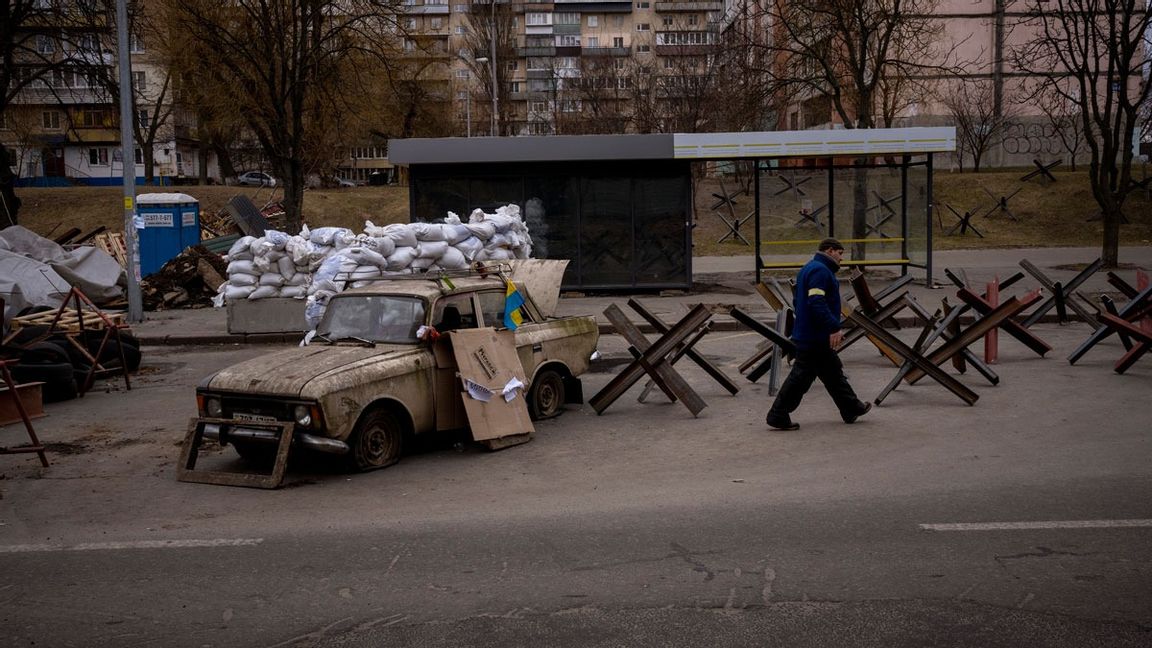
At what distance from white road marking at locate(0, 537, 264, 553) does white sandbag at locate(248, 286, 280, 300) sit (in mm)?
10868

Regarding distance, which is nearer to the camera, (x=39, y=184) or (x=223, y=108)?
(x=223, y=108)

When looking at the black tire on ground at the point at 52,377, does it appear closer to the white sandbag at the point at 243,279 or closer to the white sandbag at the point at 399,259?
the white sandbag at the point at 243,279

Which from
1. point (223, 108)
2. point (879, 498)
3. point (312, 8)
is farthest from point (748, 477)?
point (223, 108)

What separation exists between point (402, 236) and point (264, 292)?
259 centimetres

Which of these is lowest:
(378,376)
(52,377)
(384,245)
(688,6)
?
(52,377)

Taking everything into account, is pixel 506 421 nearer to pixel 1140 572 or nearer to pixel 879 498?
pixel 879 498

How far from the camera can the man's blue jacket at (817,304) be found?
9.19m

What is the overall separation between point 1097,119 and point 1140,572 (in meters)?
21.2

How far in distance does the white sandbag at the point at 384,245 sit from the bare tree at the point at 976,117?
33.5 meters

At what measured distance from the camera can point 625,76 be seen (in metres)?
57.2

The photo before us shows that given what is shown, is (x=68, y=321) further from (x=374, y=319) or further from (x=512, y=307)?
(x=512, y=307)

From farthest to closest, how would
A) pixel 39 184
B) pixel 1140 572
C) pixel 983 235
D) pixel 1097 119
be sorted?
pixel 39 184
pixel 983 235
pixel 1097 119
pixel 1140 572

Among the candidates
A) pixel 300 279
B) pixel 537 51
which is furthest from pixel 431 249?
pixel 537 51

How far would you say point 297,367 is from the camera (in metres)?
8.20
